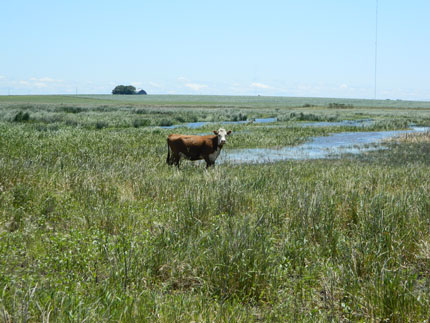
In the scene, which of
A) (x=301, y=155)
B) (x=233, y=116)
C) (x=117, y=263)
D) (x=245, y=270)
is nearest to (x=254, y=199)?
(x=245, y=270)

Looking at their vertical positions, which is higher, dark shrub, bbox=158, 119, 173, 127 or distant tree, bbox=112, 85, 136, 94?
distant tree, bbox=112, 85, 136, 94

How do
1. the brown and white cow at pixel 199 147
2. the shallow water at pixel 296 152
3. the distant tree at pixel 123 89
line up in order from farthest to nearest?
1. the distant tree at pixel 123 89
2. the shallow water at pixel 296 152
3. the brown and white cow at pixel 199 147

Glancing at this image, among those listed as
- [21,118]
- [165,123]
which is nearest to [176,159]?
[165,123]

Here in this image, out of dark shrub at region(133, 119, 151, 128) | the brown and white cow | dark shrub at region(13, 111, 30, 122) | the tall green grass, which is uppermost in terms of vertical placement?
dark shrub at region(13, 111, 30, 122)

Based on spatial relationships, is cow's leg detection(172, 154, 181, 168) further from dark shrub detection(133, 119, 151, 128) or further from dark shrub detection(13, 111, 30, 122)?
dark shrub detection(13, 111, 30, 122)

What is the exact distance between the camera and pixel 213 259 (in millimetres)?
4547

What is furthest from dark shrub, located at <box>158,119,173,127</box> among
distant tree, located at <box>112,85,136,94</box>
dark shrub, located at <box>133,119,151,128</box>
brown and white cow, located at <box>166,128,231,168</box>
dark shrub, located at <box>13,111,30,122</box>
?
distant tree, located at <box>112,85,136,94</box>

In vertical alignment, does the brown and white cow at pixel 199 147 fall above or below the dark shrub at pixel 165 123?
below

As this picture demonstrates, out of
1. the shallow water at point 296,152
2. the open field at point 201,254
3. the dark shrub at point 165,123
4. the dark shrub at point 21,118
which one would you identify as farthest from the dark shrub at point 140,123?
the open field at point 201,254

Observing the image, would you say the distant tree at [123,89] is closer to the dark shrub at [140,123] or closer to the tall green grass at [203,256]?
the dark shrub at [140,123]

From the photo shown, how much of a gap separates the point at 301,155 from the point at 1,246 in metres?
17.0

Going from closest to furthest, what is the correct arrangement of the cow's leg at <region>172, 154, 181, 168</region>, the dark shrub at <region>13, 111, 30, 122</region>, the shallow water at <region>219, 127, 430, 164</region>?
1. the cow's leg at <region>172, 154, 181, 168</region>
2. the shallow water at <region>219, 127, 430, 164</region>
3. the dark shrub at <region>13, 111, 30, 122</region>

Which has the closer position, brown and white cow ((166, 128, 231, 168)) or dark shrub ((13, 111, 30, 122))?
brown and white cow ((166, 128, 231, 168))

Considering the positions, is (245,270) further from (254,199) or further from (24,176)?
(24,176)
